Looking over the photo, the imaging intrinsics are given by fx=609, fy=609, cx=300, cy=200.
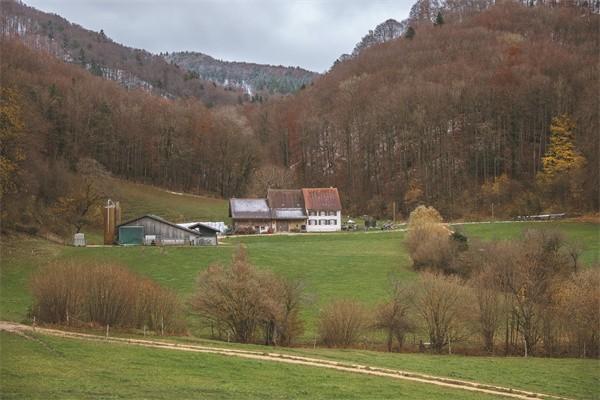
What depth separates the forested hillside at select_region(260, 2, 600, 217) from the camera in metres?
87.2

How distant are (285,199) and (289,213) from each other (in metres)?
2.42

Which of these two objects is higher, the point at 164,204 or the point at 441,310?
the point at 164,204

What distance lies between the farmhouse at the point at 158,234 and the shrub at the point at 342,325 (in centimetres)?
3300

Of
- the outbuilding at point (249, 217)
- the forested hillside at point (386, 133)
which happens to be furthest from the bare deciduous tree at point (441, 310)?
the outbuilding at point (249, 217)

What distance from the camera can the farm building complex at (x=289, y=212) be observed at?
81062 mm

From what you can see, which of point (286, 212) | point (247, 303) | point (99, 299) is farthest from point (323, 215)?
point (99, 299)

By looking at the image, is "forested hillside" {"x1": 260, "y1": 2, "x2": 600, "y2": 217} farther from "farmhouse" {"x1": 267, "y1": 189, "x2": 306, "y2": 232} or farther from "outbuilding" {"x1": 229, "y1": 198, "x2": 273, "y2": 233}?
"outbuilding" {"x1": 229, "y1": 198, "x2": 273, "y2": 233}

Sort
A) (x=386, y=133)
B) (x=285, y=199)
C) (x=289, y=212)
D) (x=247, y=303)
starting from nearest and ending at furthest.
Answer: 1. (x=247, y=303)
2. (x=289, y=212)
3. (x=285, y=199)
4. (x=386, y=133)

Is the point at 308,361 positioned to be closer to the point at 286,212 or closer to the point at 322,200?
the point at 286,212

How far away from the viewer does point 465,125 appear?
4038 inches

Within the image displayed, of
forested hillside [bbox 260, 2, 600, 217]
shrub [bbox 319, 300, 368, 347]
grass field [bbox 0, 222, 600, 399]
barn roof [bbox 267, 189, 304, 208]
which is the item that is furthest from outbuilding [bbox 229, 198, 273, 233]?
shrub [bbox 319, 300, 368, 347]

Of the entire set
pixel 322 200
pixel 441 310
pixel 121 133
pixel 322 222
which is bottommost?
pixel 441 310

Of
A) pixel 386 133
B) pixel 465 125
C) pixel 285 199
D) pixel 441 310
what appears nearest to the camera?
pixel 441 310

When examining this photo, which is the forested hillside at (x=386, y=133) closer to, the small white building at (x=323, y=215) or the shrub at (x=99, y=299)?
the small white building at (x=323, y=215)
